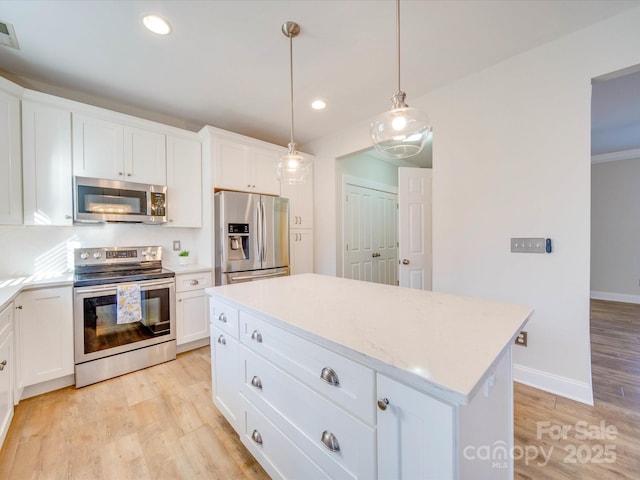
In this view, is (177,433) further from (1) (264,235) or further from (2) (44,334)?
(1) (264,235)

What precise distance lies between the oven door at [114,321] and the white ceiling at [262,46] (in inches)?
73.9

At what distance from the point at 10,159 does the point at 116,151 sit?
71 centimetres

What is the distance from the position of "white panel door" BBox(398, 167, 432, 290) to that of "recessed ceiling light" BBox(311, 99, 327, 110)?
45.2 inches

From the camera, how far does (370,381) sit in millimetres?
813

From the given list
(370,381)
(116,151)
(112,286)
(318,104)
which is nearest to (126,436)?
(112,286)

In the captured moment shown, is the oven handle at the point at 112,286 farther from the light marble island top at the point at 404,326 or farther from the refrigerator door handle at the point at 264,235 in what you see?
the light marble island top at the point at 404,326

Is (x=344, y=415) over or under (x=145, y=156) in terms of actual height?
under

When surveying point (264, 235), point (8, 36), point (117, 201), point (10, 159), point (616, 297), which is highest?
point (8, 36)

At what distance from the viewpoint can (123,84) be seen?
2.44m

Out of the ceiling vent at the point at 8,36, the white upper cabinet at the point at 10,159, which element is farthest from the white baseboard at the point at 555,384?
the ceiling vent at the point at 8,36

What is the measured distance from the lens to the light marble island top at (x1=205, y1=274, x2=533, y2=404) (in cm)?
69

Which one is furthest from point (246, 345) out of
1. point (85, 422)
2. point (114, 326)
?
point (114, 326)

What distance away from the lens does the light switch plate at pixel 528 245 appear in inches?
80.7

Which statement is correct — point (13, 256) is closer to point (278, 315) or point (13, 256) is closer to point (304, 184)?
point (278, 315)
